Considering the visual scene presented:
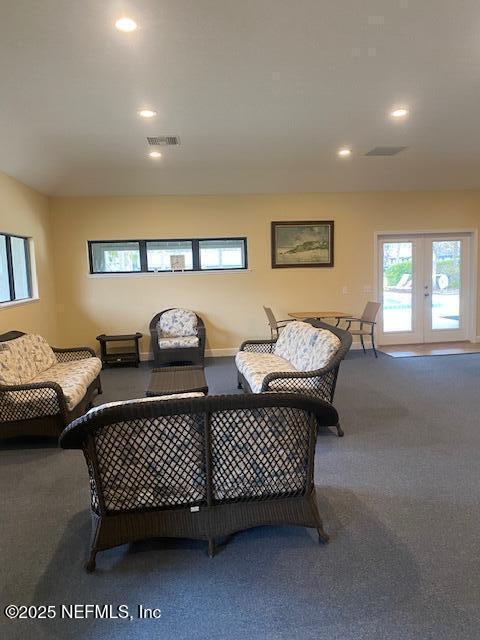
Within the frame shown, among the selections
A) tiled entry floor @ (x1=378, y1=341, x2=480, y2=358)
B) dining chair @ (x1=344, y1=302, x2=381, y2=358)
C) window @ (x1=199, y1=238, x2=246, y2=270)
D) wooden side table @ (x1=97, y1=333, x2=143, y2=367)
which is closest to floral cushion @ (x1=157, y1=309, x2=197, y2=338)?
→ wooden side table @ (x1=97, y1=333, x2=143, y2=367)

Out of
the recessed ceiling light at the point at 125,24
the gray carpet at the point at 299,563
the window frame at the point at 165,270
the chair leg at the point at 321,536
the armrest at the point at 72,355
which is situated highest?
the recessed ceiling light at the point at 125,24

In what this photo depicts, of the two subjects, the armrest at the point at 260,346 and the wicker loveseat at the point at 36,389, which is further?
the armrest at the point at 260,346

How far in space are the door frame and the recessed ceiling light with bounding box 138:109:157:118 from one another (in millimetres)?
4612

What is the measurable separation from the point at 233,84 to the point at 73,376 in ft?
9.58

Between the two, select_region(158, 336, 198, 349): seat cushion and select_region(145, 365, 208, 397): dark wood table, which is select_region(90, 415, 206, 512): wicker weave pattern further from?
select_region(158, 336, 198, 349): seat cushion

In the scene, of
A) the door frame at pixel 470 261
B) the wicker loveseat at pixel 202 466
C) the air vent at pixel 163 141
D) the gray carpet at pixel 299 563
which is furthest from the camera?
the door frame at pixel 470 261

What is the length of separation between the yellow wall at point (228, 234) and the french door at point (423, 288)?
30 cm

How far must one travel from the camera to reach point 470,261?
7594mm

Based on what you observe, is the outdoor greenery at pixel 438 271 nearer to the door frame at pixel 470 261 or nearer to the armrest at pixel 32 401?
the door frame at pixel 470 261

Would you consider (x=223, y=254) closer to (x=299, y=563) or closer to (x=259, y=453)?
(x=259, y=453)

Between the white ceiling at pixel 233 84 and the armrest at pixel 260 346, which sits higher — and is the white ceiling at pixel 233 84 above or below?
above

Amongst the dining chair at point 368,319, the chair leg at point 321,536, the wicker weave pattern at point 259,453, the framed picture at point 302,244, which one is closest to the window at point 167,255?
the framed picture at point 302,244

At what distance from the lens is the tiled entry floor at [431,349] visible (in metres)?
6.80

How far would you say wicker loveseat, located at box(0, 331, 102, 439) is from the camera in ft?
11.5
